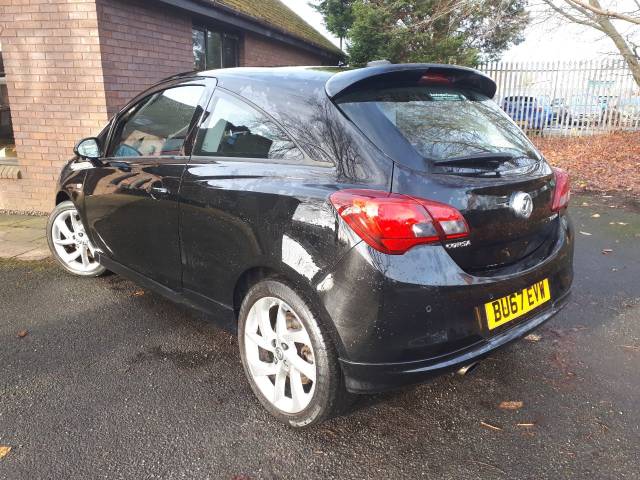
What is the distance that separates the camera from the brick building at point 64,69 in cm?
598

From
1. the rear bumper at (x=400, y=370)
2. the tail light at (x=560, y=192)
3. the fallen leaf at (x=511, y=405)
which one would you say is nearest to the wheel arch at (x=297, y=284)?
the rear bumper at (x=400, y=370)

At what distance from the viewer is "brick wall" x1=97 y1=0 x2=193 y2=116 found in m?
6.09

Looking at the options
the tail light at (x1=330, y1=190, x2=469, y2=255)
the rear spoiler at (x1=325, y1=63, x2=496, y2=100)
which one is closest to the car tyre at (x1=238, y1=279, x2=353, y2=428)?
the tail light at (x1=330, y1=190, x2=469, y2=255)

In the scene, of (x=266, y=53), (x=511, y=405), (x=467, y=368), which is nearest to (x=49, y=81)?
(x=266, y=53)

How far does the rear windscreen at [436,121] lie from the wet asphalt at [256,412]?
1288 millimetres

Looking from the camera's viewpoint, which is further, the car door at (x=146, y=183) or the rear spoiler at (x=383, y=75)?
the car door at (x=146, y=183)

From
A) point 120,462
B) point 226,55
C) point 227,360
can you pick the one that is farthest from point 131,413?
point 226,55

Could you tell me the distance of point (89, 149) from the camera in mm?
3652

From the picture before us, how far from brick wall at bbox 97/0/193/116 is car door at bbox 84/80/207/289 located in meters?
2.97

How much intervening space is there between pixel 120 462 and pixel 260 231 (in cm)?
118

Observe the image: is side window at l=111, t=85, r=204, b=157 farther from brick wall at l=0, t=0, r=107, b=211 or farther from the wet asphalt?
brick wall at l=0, t=0, r=107, b=211

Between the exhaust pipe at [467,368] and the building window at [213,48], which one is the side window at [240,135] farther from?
the building window at [213,48]

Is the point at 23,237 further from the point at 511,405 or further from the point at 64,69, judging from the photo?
the point at 511,405

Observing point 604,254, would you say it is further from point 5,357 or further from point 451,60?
point 451,60
